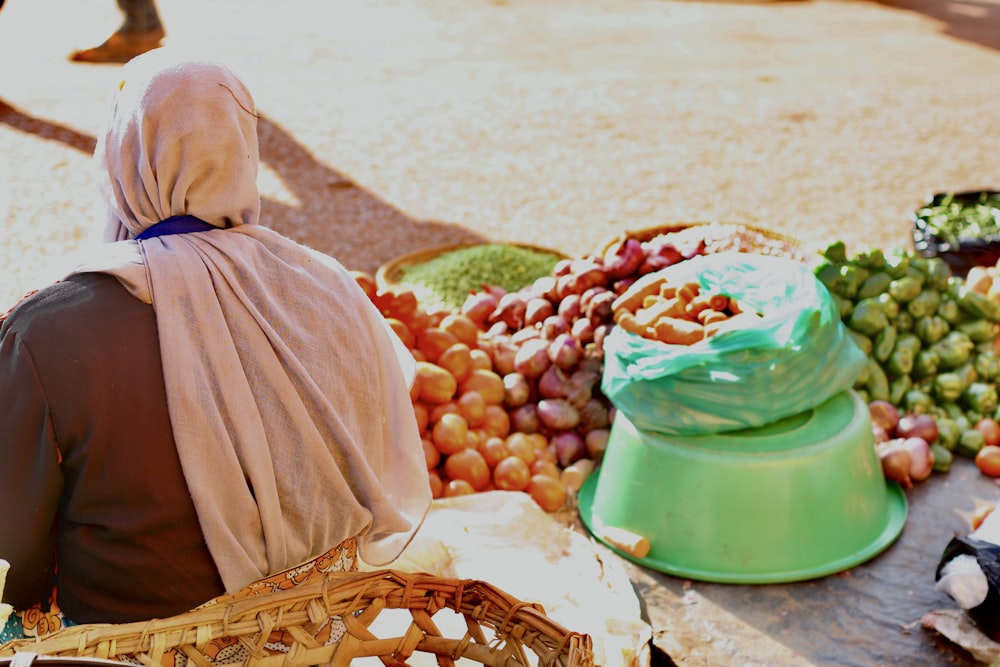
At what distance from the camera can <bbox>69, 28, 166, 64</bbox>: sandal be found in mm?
8461

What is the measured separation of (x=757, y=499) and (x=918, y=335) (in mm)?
1299

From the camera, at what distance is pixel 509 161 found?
6469 millimetres

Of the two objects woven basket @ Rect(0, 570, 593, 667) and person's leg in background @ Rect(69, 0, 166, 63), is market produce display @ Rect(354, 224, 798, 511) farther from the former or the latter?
person's leg in background @ Rect(69, 0, 166, 63)

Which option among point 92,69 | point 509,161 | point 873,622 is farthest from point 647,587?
point 92,69

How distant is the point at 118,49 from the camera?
8.56 meters

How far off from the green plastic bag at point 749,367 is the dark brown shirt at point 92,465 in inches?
60.0

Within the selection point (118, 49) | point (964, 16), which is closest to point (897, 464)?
point (118, 49)

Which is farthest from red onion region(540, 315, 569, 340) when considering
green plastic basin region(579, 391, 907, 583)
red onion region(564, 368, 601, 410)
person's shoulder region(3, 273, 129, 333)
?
person's shoulder region(3, 273, 129, 333)

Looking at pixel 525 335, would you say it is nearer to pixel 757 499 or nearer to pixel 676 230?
pixel 676 230

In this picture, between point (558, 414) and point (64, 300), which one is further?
point (558, 414)

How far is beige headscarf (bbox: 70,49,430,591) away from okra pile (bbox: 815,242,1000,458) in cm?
229

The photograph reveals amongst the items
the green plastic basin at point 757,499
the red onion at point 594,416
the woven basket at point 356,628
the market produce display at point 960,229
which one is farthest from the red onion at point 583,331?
the market produce display at point 960,229

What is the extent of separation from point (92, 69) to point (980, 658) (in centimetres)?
771

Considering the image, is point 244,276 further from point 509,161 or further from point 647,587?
point 509,161
